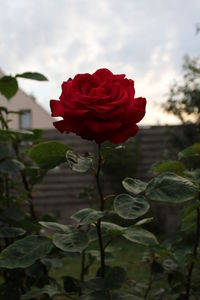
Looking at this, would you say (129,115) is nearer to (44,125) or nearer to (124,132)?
(124,132)

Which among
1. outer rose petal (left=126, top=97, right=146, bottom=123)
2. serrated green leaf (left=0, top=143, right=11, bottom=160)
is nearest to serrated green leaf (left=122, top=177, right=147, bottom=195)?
outer rose petal (left=126, top=97, right=146, bottom=123)

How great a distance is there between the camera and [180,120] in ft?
20.7

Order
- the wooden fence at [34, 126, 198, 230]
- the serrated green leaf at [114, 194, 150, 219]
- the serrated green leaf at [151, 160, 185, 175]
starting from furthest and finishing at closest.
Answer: the wooden fence at [34, 126, 198, 230] < the serrated green leaf at [151, 160, 185, 175] < the serrated green leaf at [114, 194, 150, 219]

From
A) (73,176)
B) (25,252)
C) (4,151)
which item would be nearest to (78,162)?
(25,252)

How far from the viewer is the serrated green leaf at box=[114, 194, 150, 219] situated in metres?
0.72

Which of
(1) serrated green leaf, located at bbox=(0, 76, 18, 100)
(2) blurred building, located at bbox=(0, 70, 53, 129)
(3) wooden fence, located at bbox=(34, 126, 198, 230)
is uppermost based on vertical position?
(2) blurred building, located at bbox=(0, 70, 53, 129)

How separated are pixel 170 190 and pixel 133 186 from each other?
82mm

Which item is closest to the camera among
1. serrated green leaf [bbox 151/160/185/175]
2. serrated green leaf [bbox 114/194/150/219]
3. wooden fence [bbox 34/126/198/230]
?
serrated green leaf [bbox 114/194/150/219]

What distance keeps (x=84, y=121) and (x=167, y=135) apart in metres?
5.94

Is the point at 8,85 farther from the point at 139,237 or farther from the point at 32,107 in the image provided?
the point at 32,107

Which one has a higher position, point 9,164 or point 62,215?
point 9,164

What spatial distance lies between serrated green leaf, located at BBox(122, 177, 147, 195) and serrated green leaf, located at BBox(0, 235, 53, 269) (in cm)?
17

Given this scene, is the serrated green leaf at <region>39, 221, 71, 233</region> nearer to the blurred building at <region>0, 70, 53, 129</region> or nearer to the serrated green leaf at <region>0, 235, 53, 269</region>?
the serrated green leaf at <region>0, 235, 53, 269</region>

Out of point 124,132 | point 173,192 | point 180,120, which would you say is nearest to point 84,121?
point 124,132
